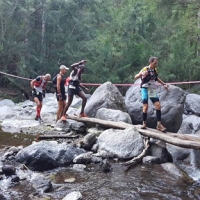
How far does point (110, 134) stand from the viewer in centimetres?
709

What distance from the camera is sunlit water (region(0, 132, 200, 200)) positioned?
15.3 feet

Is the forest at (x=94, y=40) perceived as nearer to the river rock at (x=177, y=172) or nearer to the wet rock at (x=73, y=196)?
the river rock at (x=177, y=172)

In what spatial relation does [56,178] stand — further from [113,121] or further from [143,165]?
[113,121]

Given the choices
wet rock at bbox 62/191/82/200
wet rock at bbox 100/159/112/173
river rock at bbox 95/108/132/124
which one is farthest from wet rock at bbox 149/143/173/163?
wet rock at bbox 62/191/82/200

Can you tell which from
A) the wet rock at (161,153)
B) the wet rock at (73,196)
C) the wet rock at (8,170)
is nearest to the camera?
the wet rock at (73,196)

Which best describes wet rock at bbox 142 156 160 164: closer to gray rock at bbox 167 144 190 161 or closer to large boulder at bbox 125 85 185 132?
gray rock at bbox 167 144 190 161

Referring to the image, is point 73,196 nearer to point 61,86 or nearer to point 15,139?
point 15,139

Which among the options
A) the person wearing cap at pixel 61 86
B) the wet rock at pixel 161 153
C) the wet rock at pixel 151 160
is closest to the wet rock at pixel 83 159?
the wet rock at pixel 151 160

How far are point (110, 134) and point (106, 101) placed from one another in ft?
8.10

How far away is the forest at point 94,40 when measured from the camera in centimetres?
1664

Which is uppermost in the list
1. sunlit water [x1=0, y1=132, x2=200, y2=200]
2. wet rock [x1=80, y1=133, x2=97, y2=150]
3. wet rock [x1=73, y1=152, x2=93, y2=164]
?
wet rock [x1=80, y1=133, x2=97, y2=150]

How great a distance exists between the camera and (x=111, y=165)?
6.07 meters

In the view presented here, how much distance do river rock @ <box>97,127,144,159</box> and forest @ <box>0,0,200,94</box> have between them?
32.2 ft

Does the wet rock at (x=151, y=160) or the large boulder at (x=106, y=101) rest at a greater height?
the large boulder at (x=106, y=101)
